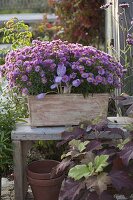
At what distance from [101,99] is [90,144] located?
0.57 meters

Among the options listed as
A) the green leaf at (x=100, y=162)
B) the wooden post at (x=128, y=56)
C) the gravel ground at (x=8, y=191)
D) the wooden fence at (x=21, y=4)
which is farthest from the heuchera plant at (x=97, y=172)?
the wooden fence at (x=21, y=4)

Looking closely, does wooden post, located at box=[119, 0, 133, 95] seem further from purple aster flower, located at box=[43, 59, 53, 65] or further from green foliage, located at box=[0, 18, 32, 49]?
purple aster flower, located at box=[43, 59, 53, 65]

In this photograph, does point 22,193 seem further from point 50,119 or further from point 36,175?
point 50,119

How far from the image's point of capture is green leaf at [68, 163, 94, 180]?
2.06m

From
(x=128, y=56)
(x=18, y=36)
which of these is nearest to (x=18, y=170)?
(x=18, y=36)

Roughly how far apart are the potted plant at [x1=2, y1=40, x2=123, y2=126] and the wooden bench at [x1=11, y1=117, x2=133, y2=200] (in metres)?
0.07

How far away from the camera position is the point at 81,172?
2.08 m

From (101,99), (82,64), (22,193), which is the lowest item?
(22,193)

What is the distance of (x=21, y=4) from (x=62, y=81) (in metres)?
14.4

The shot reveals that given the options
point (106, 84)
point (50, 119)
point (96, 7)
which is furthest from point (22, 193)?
point (96, 7)

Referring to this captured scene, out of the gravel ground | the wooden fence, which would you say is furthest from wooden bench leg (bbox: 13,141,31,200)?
the wooden fence

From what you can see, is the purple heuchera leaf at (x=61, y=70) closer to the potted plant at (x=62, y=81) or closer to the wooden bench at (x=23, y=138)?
the potted plant at (x=62, y=81)

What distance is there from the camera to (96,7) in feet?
23.7

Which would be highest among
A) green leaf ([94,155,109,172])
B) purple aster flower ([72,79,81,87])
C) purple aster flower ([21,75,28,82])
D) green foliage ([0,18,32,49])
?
green foliage ([0,18,32,49])
